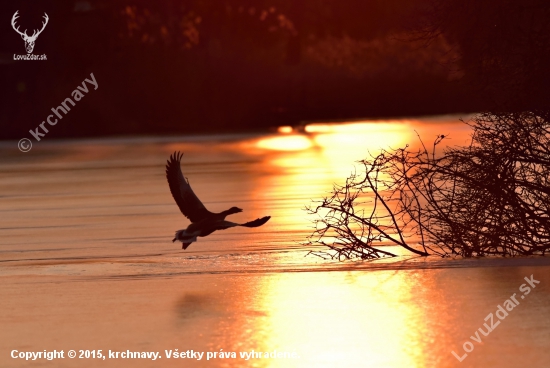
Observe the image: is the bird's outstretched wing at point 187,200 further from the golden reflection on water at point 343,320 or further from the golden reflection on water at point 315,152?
the golden reflection on water at point 315,152

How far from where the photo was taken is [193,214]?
9336 millimetres

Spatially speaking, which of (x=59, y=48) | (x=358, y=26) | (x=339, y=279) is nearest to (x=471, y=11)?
(x=339, y=279)

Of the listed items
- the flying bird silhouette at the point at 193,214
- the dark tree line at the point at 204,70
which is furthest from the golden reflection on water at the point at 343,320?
the dark tree line at the point at 204,70

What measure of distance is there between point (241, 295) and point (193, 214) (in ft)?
2.82

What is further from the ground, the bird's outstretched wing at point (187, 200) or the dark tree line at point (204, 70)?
the dark tree line at point (204, 70)

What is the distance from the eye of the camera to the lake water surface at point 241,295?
7105mm

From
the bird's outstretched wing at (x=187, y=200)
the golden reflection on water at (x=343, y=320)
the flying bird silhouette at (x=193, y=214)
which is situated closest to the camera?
the golden reflection on water at (x=343, y=320)

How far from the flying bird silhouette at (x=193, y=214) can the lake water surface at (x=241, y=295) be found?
16.9 inches

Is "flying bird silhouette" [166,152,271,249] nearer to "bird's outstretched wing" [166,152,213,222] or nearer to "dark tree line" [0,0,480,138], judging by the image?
"bird's outstretched wing" [166,152,213,222]

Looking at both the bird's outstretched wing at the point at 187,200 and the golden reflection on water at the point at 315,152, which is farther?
the golden reflection on water at the point at 315,152

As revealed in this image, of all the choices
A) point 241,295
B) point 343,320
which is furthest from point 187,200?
point 343,320

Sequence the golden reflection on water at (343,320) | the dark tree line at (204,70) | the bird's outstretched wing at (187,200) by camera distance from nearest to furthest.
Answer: the golden reflection on water at (343,320), the bird's outstretched wing at (187,200), the dark tree line at (204,70)

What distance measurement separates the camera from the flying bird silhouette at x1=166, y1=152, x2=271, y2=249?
358 inches

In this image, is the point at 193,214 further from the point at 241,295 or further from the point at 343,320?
the point at 343,320
